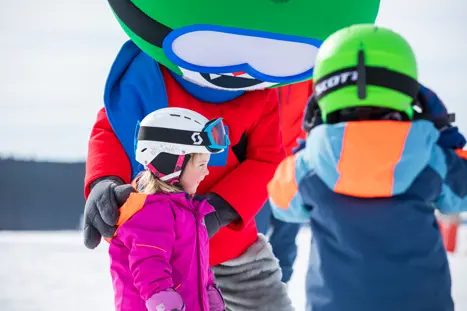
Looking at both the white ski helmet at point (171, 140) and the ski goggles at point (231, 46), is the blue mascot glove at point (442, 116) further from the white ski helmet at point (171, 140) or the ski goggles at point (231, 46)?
the white ski helmet at point (171, 140)

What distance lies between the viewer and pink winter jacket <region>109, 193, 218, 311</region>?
1.76m

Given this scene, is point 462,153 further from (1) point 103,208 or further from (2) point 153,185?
(1) point 103,208

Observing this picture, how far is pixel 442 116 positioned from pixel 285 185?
37 centimetres

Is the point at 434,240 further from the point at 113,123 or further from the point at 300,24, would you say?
the point at 113,123

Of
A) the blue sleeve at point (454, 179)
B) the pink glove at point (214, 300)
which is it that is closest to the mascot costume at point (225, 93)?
the pink glove at point (214, 300)

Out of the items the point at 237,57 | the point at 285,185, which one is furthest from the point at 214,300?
the point at 237,57

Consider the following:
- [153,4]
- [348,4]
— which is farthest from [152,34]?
[348,4]

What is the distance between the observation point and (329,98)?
55.1 inches

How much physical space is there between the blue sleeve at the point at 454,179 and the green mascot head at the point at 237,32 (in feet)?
2.16

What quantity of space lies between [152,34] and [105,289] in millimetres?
1998

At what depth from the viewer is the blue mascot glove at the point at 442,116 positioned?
1467mm

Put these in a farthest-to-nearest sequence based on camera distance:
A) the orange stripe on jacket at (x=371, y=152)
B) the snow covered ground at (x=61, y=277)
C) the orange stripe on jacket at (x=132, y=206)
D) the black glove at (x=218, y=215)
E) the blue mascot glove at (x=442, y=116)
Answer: the snow covered ground at (x=61, y=277)
the black glove at (x=218, y=215)
the orange stripe on jacket at (x=132, y=206)
the blue mascot glove at (x=442, y=116)
the orange stripe on jacket at (x=371, y=152)

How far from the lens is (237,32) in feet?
6.19

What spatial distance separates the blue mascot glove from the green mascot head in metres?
0.53
